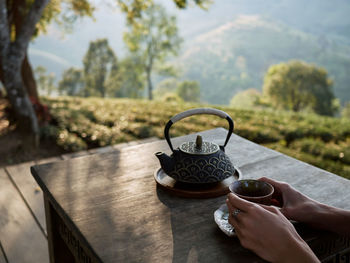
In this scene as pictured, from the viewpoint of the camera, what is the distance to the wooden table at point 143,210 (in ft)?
2.93

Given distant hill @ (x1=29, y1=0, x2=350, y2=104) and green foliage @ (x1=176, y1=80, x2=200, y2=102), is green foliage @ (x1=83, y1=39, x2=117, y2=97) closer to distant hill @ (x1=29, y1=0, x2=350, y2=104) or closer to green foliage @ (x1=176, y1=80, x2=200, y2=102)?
green foliage @ (x1=176, y1=80, x2=200, y2=102)

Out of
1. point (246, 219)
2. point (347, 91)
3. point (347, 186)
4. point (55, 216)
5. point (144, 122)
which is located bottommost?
point (347, 91)

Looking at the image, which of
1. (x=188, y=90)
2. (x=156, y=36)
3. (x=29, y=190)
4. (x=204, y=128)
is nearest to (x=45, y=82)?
(x=156, y=36)

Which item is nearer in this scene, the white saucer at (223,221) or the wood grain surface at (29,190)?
the white saucer at (223,221)

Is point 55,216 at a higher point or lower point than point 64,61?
higher

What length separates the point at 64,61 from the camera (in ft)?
141

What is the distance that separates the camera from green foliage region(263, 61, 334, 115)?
52.6ft

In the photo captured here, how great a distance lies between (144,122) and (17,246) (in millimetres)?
3191

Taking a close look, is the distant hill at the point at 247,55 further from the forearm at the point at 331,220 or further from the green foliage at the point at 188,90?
the forearm at the point at 331,220

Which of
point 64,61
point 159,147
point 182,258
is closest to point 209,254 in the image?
point 182,258

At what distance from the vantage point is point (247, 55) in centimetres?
4112

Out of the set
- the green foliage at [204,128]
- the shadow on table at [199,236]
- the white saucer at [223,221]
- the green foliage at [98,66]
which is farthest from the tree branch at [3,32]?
the green foliage at [98,66]

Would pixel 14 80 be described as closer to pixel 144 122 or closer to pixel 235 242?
pixel 144 122

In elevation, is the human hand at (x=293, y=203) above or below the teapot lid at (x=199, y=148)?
below
